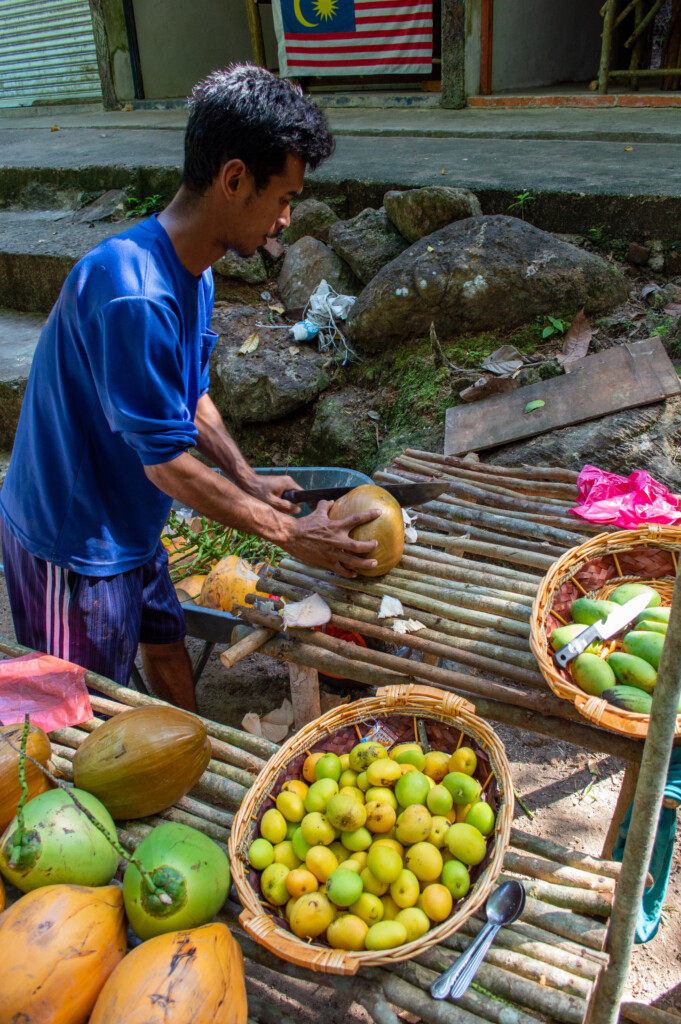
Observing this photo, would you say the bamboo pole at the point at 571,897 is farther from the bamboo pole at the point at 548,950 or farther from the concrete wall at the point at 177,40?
the concrete wall at the point at 177,40

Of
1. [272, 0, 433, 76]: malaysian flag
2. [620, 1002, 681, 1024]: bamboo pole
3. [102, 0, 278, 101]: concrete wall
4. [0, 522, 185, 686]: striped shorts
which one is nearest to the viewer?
[620, 1002, 681, 1024]: bamboo pole

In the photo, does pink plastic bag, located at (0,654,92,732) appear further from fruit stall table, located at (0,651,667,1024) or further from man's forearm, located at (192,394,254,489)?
man's forearm, located at (192,394,254,489)

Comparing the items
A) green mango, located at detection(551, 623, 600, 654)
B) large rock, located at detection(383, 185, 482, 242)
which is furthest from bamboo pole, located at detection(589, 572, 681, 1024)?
large rock, located at detection(383, 185, 482, 242)

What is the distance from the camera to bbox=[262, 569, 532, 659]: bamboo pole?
189cm

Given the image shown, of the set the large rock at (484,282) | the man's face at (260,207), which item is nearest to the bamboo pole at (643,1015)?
the man's face at (260,207)

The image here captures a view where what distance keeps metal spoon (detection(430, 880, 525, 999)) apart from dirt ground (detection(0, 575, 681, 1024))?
32cm

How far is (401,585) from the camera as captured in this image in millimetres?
2232

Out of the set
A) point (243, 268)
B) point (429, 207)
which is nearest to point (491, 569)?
point (429, 207)

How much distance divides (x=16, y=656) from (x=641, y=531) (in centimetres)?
189

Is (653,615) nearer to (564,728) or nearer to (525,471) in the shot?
(564,728)

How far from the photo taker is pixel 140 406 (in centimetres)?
178

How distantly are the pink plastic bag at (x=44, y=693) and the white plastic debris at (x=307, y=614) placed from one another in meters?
0.61

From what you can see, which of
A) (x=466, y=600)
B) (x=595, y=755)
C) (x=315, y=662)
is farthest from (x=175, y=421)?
(x=595, y=755)

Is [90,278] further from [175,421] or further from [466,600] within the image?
[466,600]
